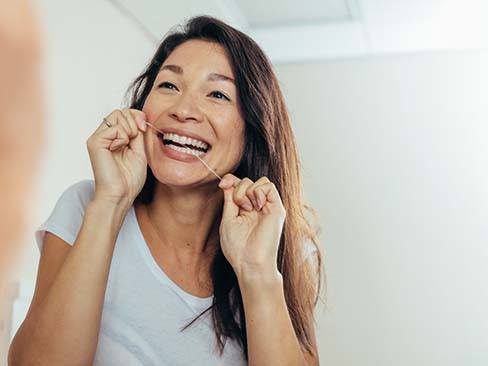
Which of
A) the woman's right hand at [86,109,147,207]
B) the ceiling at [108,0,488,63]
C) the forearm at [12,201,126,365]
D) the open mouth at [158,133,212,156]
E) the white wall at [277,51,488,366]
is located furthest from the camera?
the white wall at [277,51,488,366]

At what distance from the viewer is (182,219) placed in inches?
52.2

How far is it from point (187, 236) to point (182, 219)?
3 cm

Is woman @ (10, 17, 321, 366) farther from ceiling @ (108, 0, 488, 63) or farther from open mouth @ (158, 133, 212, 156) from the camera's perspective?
ceiling @ (108, 0, 488, 63)

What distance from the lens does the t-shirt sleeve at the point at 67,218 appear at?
1.17 meters

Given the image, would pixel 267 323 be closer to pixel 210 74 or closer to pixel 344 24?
pixel 210 74

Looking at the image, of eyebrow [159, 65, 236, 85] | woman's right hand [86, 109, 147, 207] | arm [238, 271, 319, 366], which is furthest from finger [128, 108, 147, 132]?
arm [238, 271, 319, 366]

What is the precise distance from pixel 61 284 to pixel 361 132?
2480 millimetres

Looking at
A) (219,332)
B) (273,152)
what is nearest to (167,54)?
(273,152)

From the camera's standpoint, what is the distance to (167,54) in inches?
56.8

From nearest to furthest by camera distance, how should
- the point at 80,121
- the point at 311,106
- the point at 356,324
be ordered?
the point at 80,121 → the point at 356,324 → the point at 311,106

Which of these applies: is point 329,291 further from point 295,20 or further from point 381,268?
point 295,20

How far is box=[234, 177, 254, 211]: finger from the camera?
1237 mm

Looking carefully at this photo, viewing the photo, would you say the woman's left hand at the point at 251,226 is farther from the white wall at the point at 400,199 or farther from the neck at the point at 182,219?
the white wall at the point at 400,199

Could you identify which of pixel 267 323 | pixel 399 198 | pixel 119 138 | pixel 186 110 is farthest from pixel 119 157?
pixel 399 198
